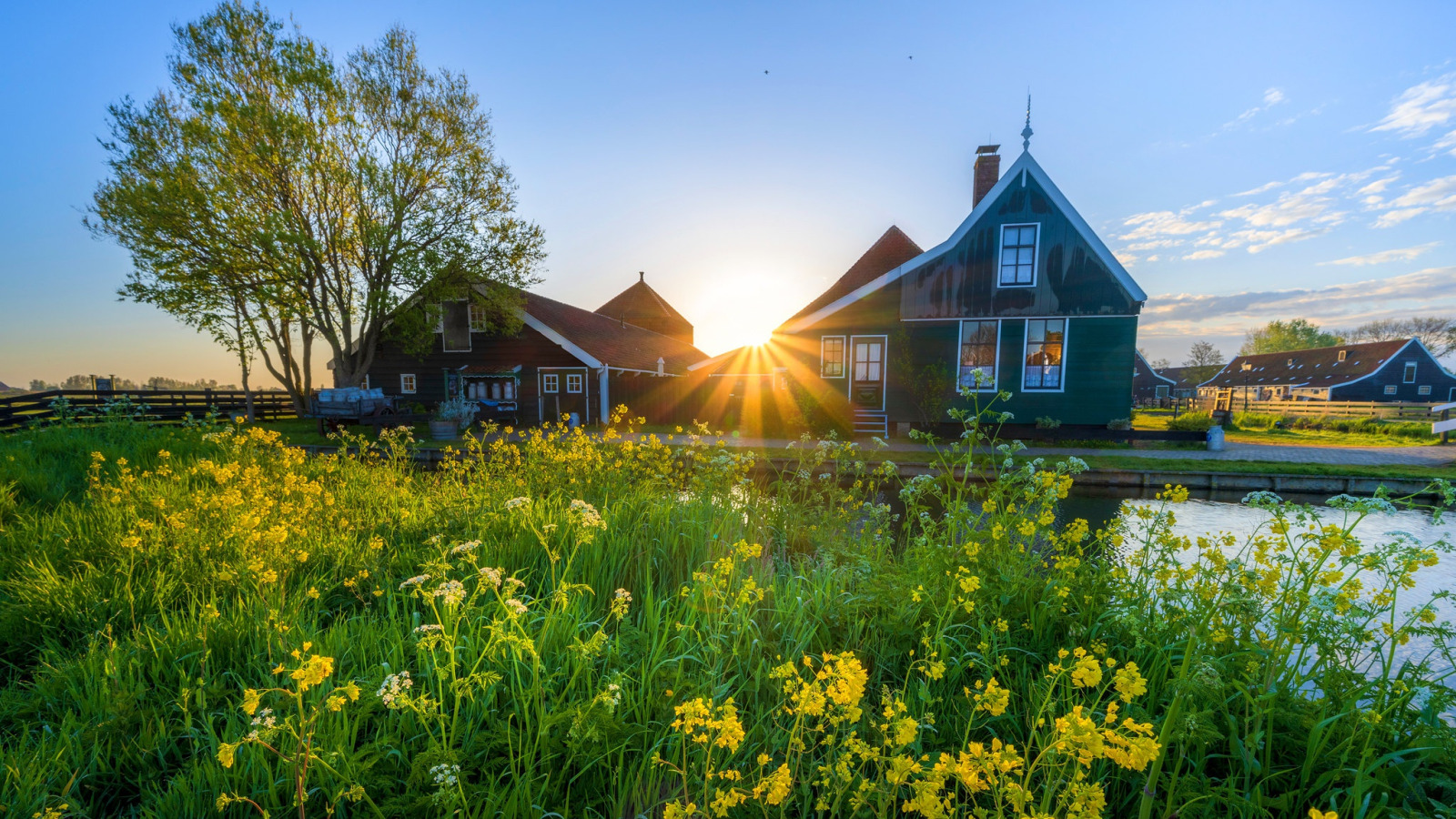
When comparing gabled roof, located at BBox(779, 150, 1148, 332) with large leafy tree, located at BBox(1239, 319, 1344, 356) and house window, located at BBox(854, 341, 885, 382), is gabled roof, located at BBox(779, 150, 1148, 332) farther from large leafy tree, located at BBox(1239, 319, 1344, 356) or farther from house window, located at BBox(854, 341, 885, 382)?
large leafy tree, located at BBox(1239, 319, 1344, 356)

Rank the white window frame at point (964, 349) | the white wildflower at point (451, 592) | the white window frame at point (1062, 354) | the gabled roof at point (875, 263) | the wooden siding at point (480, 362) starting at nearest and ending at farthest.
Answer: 1. the white wildflower at point (451, 592)
2. the white window frame at point (1062, 354)
3. the white window frame at point (964, 349)
4. the gabled roof at point (875, 263)
5. the wooden siding at point (480, 362)

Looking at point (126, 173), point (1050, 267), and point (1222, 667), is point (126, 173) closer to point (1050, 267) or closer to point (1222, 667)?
point (1222, 667)

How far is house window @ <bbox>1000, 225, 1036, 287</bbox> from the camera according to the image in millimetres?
14664

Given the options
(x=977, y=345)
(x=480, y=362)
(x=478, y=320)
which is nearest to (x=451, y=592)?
(x=977, y=345)

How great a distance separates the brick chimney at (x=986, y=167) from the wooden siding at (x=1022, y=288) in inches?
142

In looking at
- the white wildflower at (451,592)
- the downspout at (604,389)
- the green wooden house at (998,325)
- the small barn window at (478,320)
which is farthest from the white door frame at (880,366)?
the white wildflower at (451,592)

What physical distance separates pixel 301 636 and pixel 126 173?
2297 cm

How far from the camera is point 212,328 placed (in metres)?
17.9

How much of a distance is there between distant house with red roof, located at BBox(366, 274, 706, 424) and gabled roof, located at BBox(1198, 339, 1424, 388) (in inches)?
1915

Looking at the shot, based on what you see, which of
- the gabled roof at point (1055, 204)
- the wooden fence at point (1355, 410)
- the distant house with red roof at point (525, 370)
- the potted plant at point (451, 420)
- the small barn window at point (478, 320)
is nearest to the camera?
the gabled roof at point (1055, 204)

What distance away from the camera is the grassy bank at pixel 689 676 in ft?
5.62

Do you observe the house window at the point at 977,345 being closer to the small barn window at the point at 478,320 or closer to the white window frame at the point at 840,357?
the white window frame at the point at 840,357

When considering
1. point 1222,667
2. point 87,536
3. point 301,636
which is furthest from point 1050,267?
point 87,536

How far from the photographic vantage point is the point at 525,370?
2017 cm
